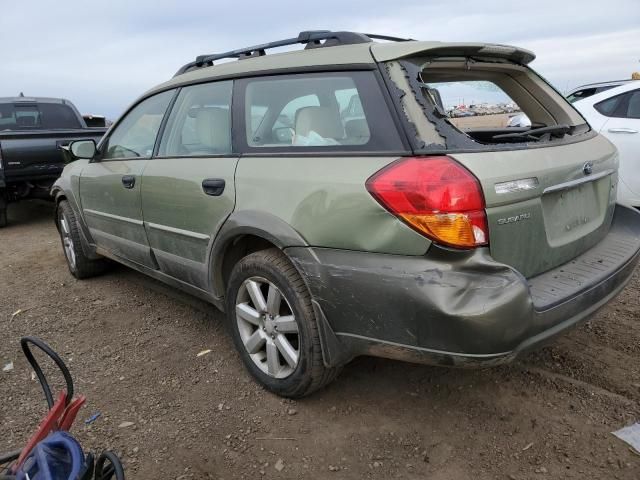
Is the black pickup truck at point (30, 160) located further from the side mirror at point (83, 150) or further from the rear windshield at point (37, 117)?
the side mirror at point (83, 150)

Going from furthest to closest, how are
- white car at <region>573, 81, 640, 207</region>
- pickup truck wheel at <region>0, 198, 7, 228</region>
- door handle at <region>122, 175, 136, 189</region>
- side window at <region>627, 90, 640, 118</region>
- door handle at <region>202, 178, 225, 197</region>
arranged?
pickup truck wheel at <region>0, 198, 7, 228</region> → side window at <region>627, 90, 640, 118</region> → white car at <region>573, 81, 640, 207</region> → door handle at <region>122, 175, 136, 189</region> → door handle at <region>202, 178, 225, 197</region>

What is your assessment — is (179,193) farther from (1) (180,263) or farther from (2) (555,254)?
(2) (555,254)

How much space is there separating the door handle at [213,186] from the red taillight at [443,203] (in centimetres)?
108

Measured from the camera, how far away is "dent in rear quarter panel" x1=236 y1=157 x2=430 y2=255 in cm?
203

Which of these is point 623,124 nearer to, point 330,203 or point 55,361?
point 330,203

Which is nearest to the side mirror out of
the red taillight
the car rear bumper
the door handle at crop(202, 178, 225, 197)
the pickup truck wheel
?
the door handle at crop(202, 178, 225, 197)

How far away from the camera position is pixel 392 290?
6.63ft

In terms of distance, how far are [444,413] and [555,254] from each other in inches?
35.7

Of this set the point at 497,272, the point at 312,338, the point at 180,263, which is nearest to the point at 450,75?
the point at 497,272

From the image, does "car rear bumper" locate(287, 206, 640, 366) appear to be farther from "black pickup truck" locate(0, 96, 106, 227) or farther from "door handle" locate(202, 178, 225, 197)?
"black pickup truck" locate(0, 96, 106, 227)

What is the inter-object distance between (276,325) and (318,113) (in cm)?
104

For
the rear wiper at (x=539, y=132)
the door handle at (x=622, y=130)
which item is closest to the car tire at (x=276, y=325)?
the rear wiper at (x=539, y=132)

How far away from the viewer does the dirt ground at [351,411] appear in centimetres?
220

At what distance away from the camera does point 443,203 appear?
1.94m
